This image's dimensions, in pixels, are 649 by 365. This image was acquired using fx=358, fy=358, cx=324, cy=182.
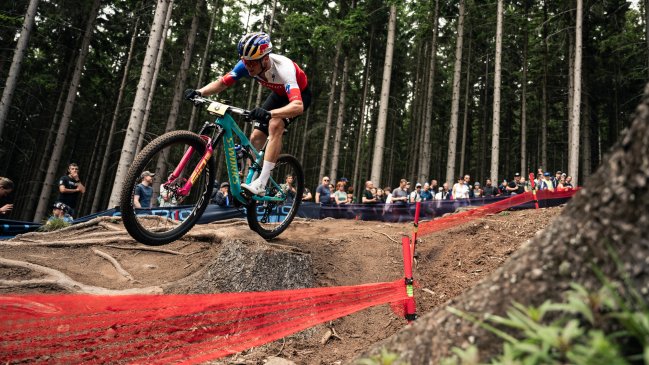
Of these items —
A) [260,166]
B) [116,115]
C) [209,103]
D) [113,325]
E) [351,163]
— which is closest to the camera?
[113,325]

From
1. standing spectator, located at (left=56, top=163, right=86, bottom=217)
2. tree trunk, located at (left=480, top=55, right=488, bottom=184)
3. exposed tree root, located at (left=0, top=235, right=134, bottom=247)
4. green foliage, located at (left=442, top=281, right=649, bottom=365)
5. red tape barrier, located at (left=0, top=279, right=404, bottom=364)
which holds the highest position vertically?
tree trunk, located at (left=480, top=55, right=488, bottom=184)

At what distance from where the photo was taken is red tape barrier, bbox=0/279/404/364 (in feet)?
7.88

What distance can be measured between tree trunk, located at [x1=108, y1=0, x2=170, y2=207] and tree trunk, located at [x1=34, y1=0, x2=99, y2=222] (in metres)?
7.00

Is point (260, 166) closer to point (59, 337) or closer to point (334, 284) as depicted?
point (334, 284)

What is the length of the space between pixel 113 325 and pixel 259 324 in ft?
Answer: 3.88

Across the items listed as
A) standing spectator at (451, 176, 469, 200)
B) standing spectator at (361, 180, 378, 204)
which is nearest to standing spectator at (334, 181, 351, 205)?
standing spectator at (361, 180, 378, 204)

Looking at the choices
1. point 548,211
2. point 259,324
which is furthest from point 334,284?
point 548,211

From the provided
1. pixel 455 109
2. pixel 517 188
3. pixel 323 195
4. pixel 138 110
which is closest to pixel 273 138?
pixel 138 110

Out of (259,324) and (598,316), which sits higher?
(598,316)

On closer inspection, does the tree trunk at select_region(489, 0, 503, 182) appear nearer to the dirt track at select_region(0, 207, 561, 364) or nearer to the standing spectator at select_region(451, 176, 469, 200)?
the standing spectator at select_region(451, 176, 469, 200)

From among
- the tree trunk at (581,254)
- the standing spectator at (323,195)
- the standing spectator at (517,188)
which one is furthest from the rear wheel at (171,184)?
the standing spectator at (517,188)

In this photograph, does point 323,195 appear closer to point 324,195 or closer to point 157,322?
point 324,195

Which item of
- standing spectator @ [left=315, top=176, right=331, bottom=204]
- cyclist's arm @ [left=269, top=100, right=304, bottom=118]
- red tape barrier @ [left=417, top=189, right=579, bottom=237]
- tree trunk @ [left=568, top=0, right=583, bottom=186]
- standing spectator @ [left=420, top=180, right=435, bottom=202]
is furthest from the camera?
tree trunk @ [left=568, top=0, right=583, bottom=186]

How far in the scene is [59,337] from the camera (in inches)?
101
